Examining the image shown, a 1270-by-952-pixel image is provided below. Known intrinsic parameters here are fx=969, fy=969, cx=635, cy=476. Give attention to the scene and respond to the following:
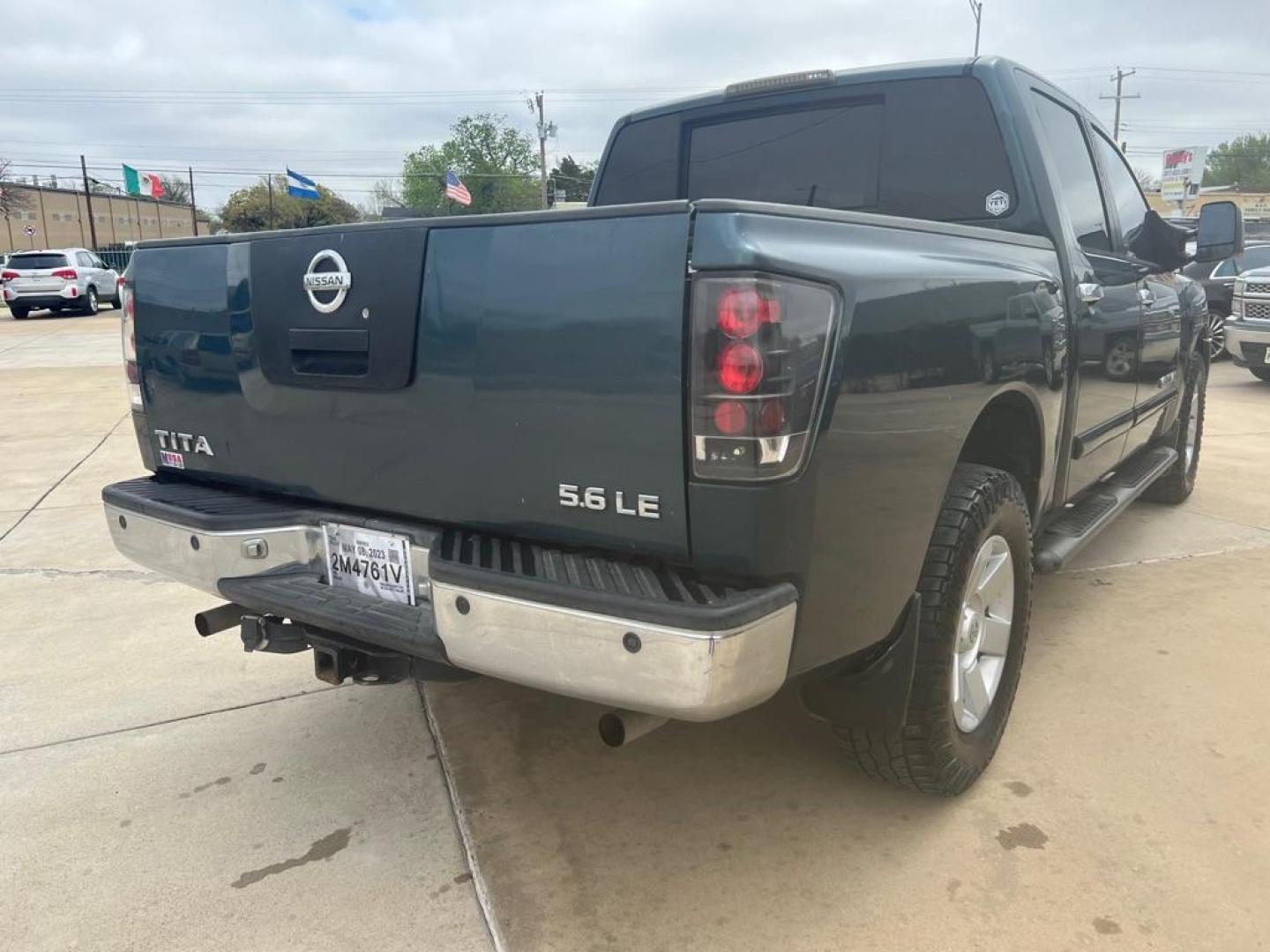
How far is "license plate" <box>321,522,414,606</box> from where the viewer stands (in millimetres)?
2268

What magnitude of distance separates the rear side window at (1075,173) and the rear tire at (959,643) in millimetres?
1230

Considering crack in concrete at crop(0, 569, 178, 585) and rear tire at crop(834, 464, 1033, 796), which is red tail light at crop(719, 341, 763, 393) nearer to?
rear tire at crop(834, 464, 1033, 796)

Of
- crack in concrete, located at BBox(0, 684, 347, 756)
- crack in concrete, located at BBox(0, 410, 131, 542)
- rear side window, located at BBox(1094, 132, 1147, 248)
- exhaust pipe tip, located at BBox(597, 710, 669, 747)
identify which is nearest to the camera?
exhaust pipe tip, located at BBox(597, 710, 669, 747)

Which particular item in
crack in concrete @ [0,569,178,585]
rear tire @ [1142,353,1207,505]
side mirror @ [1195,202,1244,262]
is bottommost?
crack in concrete @ [0,569,178,585]

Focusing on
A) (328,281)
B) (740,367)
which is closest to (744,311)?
(740,367)

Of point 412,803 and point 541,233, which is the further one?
point 412,803

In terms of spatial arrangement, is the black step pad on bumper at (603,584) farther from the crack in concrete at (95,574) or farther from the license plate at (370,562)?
the crack in concrete at (95,574)

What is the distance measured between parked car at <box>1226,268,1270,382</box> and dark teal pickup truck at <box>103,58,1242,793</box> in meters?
9.48

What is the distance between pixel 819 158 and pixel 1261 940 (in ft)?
8.69

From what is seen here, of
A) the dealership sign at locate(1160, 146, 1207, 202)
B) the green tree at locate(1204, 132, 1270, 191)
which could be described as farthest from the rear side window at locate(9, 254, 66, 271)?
the green tree at locate(1204, 132, 1270, 191)

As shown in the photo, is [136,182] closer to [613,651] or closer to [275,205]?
[275,205]

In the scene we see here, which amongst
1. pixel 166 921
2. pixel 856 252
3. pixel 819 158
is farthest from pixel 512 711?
pixel 819 158

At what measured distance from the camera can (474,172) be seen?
79.7 m

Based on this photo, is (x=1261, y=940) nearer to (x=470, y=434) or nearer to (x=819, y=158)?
(x=470, y=434)
